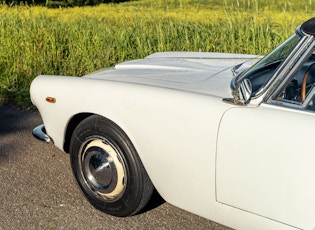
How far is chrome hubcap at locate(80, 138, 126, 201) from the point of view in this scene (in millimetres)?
2967

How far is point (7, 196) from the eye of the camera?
3.44 m

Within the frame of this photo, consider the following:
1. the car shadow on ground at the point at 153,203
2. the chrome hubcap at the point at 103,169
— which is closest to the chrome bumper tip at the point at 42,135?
the chrome hubcap at the point at 103,169

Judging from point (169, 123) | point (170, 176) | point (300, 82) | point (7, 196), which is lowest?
point (7, 196)

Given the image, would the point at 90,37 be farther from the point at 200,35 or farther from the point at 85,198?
the point at 85,198

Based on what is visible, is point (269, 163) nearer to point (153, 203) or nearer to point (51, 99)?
point (153, 203)

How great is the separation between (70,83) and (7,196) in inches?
38.2

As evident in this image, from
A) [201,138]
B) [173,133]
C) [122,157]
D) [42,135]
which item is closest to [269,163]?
[201,138]

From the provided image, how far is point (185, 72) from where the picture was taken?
306 centimetres

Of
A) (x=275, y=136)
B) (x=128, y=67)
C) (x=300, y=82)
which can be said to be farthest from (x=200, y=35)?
(x=275, y=136)

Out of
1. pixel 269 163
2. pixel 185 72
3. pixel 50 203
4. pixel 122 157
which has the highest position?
pixel 185 72

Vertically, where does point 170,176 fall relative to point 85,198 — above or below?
above

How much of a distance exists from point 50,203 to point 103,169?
21.0 inches

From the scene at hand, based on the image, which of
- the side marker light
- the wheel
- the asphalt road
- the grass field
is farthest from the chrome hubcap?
the grass field

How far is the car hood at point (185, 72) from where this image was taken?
2762mm
